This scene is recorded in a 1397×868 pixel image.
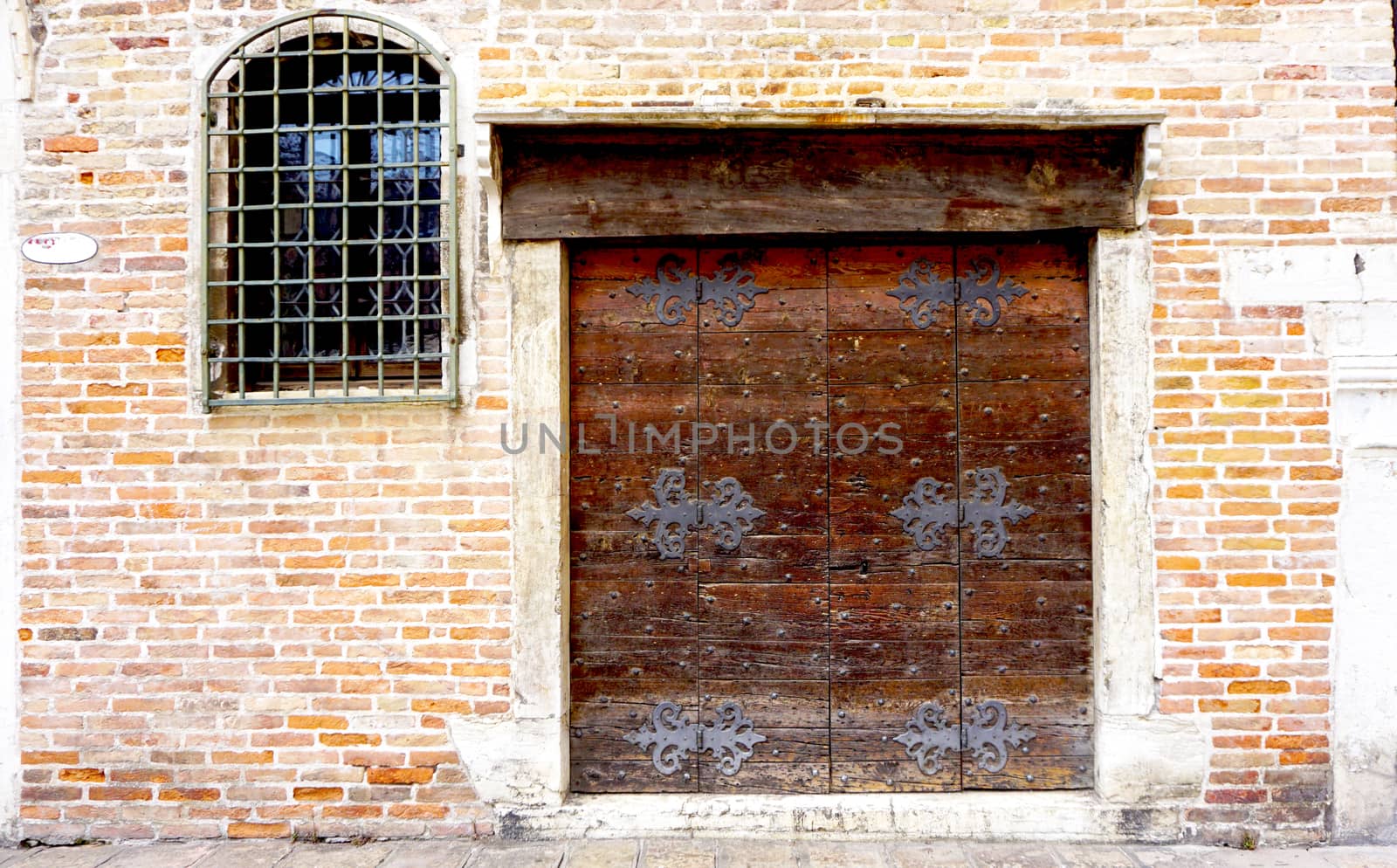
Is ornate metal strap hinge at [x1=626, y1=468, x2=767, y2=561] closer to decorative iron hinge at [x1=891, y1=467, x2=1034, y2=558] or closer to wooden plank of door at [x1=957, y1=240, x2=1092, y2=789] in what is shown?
decorative iron hinge at [x1=891, y1=467, x2=1034, y2=558]

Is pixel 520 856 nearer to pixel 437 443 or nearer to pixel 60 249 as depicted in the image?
pixel 437 443

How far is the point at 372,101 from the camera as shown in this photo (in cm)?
349

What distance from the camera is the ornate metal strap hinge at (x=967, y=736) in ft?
11.3

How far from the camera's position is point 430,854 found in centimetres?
320

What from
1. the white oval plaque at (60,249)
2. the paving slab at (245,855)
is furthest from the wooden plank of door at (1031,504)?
the white oval plaque at (60,249)

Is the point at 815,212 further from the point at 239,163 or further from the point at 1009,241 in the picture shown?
the point at 239,163

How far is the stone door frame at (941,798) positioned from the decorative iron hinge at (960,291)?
0.39 m

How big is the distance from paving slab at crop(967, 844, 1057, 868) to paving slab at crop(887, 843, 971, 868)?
0.05 meters

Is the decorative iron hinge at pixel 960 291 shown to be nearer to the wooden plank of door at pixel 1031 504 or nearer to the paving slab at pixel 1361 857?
the wooden plank of door at pixel 1031 504

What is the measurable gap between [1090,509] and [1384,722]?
4.52 feet

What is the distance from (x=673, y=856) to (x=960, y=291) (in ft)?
8.44

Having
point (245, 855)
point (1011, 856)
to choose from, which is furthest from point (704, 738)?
point (245, 855)

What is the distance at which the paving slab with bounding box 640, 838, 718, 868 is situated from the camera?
10.2 ft

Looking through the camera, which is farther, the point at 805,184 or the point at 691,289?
the point at 691,289
